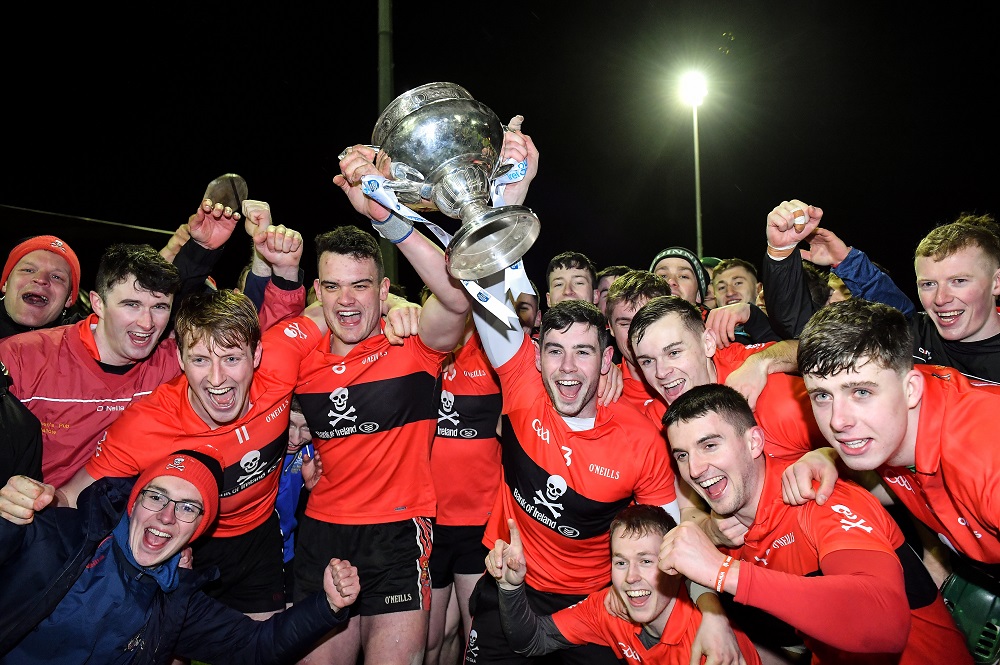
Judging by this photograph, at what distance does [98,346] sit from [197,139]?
8.22 meters

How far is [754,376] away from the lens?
3.60 meters

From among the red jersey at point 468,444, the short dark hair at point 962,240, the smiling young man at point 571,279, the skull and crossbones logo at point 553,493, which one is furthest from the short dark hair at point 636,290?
the short dark hair at point 962,240

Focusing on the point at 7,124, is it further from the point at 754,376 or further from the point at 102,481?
the point at 754,376

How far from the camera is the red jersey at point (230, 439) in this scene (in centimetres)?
354

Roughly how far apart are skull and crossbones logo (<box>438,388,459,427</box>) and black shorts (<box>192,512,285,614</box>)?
1.32m

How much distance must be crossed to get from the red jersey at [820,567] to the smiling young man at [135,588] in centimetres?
195

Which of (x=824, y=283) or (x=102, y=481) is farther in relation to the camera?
(x=824, y=283)

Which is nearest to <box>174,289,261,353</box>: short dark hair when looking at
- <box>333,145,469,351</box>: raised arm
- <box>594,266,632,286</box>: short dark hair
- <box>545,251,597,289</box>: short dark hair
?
<box>333,145,469,351</box>: raised arm

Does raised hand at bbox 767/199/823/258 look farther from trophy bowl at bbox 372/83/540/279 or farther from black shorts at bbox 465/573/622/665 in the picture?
black shorts at bbox 465/573/622/665

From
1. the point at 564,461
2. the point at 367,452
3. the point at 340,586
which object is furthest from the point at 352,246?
the point at 340,586

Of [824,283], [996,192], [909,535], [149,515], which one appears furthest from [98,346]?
[996,192]

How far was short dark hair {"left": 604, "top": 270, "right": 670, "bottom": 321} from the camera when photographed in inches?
169

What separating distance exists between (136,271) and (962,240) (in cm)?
447

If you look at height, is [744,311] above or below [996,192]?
below
